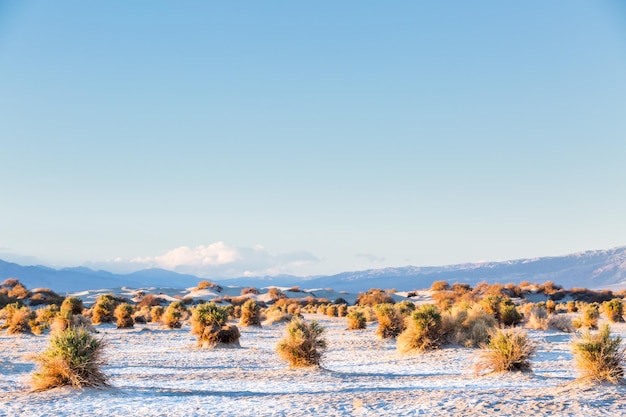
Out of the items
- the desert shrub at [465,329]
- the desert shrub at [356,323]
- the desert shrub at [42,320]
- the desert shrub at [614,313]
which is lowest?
the desert shrub at [614,313]

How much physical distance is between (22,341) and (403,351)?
50.8 ft

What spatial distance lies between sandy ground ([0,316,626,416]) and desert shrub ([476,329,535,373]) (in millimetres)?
365

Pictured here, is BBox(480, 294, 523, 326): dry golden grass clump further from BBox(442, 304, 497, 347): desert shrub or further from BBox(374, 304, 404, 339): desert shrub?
BBox(442, 304, 497, 347): desert shrub

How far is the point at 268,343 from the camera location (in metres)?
24.5

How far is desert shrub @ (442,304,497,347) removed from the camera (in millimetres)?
20438

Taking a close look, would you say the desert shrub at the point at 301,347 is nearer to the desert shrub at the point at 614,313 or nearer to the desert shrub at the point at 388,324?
the desert shrub at the point at 388,324

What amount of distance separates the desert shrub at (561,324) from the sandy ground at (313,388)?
547cm

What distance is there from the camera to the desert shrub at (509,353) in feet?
43.4

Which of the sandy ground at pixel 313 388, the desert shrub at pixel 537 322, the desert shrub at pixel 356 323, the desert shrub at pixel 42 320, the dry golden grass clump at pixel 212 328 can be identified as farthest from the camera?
the desert shrub at pixel 356 323

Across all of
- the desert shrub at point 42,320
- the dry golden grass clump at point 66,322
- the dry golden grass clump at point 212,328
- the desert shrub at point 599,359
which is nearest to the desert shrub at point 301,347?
the desert shrub at point 599,359

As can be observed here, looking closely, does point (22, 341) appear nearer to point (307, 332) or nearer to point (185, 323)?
point (185, 323)

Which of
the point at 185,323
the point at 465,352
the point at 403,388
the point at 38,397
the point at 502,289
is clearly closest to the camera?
the point at 38,397

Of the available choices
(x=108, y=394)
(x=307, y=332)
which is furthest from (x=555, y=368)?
(x=108, y=394)

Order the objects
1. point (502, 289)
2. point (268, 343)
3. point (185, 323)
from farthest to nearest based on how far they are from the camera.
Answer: point (502, 289), point (185, 323), point (268, 343)
